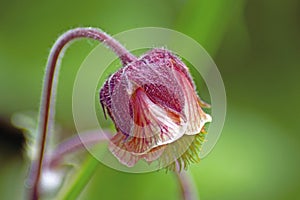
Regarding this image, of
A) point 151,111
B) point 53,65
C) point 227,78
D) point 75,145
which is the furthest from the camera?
point 227,78

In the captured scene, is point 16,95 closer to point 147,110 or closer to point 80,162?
point 80,162

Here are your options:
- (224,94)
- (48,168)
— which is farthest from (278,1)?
(48,168)

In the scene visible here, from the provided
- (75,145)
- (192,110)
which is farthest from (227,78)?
(192,110)

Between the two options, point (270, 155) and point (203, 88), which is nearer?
point (270, 155)

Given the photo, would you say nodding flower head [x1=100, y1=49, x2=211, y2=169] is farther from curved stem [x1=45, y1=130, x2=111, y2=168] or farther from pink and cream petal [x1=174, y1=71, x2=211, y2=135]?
curved stem [x1=45, y1=130, x2=111, y2=168]

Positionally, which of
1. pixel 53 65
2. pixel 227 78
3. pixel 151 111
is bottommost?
pixel 151 111

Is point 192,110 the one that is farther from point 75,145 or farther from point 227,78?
point 227,78
